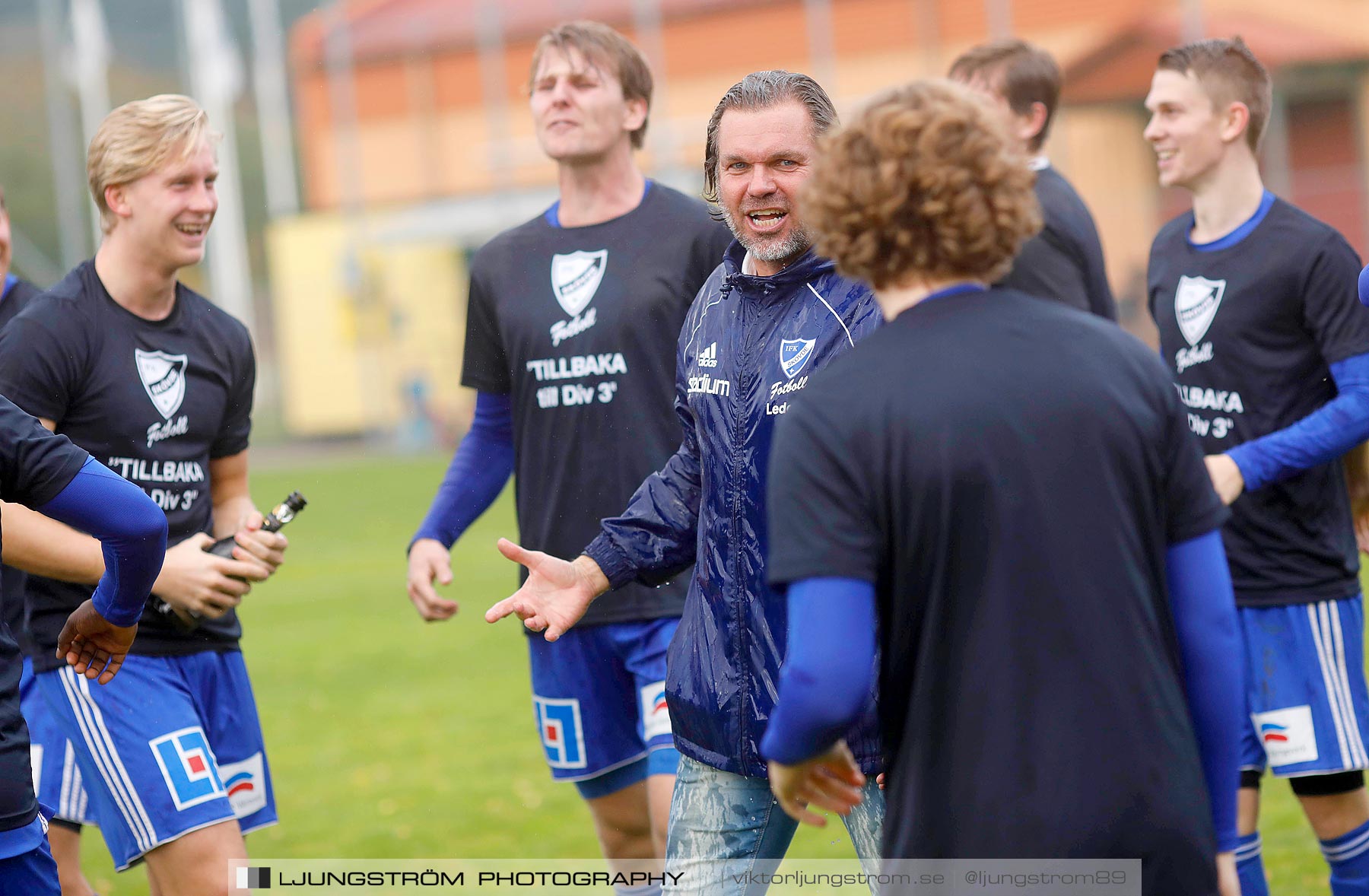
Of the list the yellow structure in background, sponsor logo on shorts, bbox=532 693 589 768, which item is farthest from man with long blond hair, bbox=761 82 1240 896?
the yellow structure in background

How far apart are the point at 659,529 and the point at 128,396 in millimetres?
1821

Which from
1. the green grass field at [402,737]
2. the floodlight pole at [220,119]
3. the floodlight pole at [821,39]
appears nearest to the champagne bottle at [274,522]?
the green grass field at [402,737]

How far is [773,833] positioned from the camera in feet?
10.9

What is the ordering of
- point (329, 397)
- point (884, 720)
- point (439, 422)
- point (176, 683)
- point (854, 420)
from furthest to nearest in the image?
point (329, 397)
point (439, 422)
point (176, 683)
point (884, 720)
point (854, 420)

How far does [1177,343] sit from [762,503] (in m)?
2.26

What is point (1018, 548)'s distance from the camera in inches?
92.2

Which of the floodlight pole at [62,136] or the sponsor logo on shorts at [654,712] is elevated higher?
the floodlight pole at [62,136]

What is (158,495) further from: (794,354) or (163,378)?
(794,354)

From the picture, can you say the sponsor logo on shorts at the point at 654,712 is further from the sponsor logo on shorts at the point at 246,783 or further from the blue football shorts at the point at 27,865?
the blue football shorts at the point at 27,865

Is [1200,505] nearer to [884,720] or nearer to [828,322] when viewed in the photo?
[884,720]

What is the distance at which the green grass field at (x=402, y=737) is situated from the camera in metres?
6.62

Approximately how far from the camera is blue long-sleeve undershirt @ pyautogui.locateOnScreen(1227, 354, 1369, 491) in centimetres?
427

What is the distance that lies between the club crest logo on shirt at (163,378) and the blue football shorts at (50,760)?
892mm

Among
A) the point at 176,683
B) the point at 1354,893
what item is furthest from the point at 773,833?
the point at 1354,893
